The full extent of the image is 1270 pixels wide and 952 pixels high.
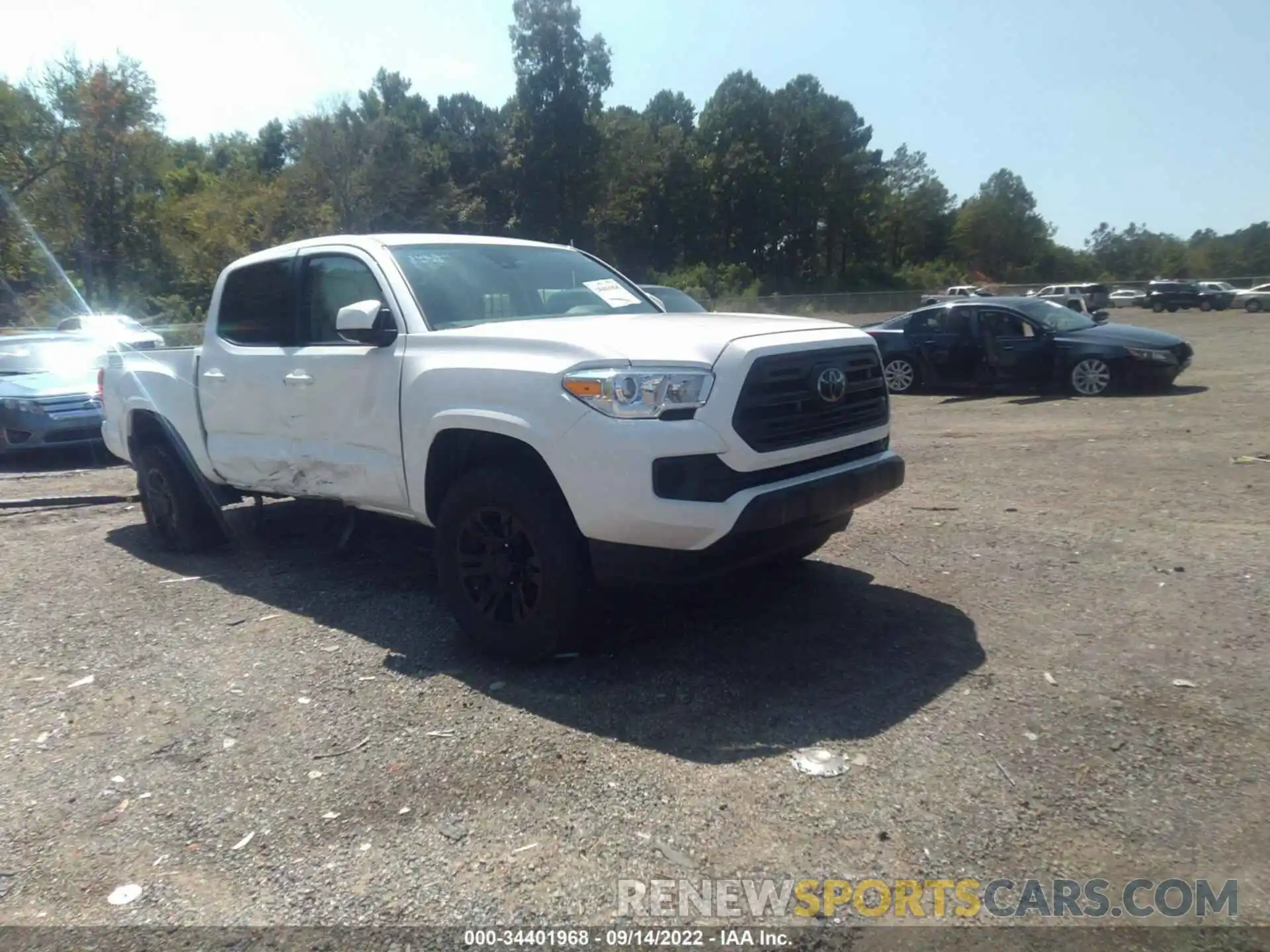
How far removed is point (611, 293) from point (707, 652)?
2.22 m

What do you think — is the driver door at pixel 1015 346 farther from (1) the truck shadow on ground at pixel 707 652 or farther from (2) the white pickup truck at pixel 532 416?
(2) the white pickup truck at pixel 532 416

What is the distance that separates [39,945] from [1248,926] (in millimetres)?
3310

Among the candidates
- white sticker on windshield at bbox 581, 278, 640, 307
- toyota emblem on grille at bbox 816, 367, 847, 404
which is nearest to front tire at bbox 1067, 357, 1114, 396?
white sticker on windshield at bbox 581, 278, 640, 307

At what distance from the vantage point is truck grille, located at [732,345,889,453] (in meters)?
4.27

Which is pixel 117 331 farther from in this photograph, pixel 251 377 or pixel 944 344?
pixel 944 344

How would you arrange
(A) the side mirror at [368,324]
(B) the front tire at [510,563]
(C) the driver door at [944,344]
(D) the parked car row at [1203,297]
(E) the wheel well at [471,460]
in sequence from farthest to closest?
(D) the parked car row at [1203,297], (C) the driver door at [944,344], (A) the side mirror at [368,324], (E) the wheel well at [471,460], (B) the front tire at [510,563]

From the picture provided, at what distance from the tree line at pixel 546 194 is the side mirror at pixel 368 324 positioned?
37830 millimetres

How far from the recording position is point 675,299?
555 inches

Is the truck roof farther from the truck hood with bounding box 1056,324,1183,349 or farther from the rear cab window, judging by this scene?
the truck hood with bounding box 1056,324,1183,349

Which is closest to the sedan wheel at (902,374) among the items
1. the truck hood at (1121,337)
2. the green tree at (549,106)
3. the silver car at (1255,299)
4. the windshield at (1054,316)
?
the windshield at (1054,316)

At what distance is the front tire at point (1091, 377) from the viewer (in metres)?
13.9

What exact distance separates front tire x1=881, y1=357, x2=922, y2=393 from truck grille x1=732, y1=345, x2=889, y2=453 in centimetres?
1124

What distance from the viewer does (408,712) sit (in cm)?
437

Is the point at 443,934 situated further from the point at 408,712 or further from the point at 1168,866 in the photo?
the point at 1168,866
